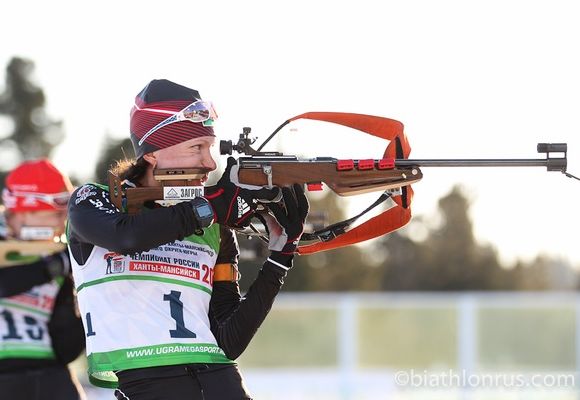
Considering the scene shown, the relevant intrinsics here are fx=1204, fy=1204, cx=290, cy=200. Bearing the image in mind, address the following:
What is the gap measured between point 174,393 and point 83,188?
88 centimetres

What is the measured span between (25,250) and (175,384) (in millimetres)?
2374

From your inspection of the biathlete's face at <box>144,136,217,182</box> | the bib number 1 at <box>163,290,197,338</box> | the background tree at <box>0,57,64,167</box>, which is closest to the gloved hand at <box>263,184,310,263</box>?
the biathlete's face at <box>144,136,217,182</box>

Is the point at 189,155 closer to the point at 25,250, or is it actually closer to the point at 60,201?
the point at 25,250

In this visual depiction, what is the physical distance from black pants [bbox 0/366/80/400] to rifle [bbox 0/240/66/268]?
0.64 meters

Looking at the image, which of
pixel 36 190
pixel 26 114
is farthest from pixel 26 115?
pixel 36 190

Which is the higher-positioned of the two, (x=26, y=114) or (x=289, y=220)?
(x=289, y=220)

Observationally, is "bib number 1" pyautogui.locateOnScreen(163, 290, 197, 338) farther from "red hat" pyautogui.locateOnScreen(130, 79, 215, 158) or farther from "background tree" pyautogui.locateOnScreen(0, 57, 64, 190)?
"background tree" pyautogui.locateOnScreen(0, 57, 64, 190)

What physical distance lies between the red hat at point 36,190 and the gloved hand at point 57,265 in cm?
49

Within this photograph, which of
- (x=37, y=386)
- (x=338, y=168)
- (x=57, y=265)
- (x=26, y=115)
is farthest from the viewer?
(x=26, y=115)

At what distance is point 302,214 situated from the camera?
15.7 feet

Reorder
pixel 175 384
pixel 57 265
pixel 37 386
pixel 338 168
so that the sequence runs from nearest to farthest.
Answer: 1. pixel 175 384
2. pixel 338 168
3. pixel 37 386
4. pixel 57 265

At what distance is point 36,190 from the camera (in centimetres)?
700

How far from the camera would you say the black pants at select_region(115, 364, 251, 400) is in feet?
14.9

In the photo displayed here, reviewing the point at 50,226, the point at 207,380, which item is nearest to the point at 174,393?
the point at 207,380
